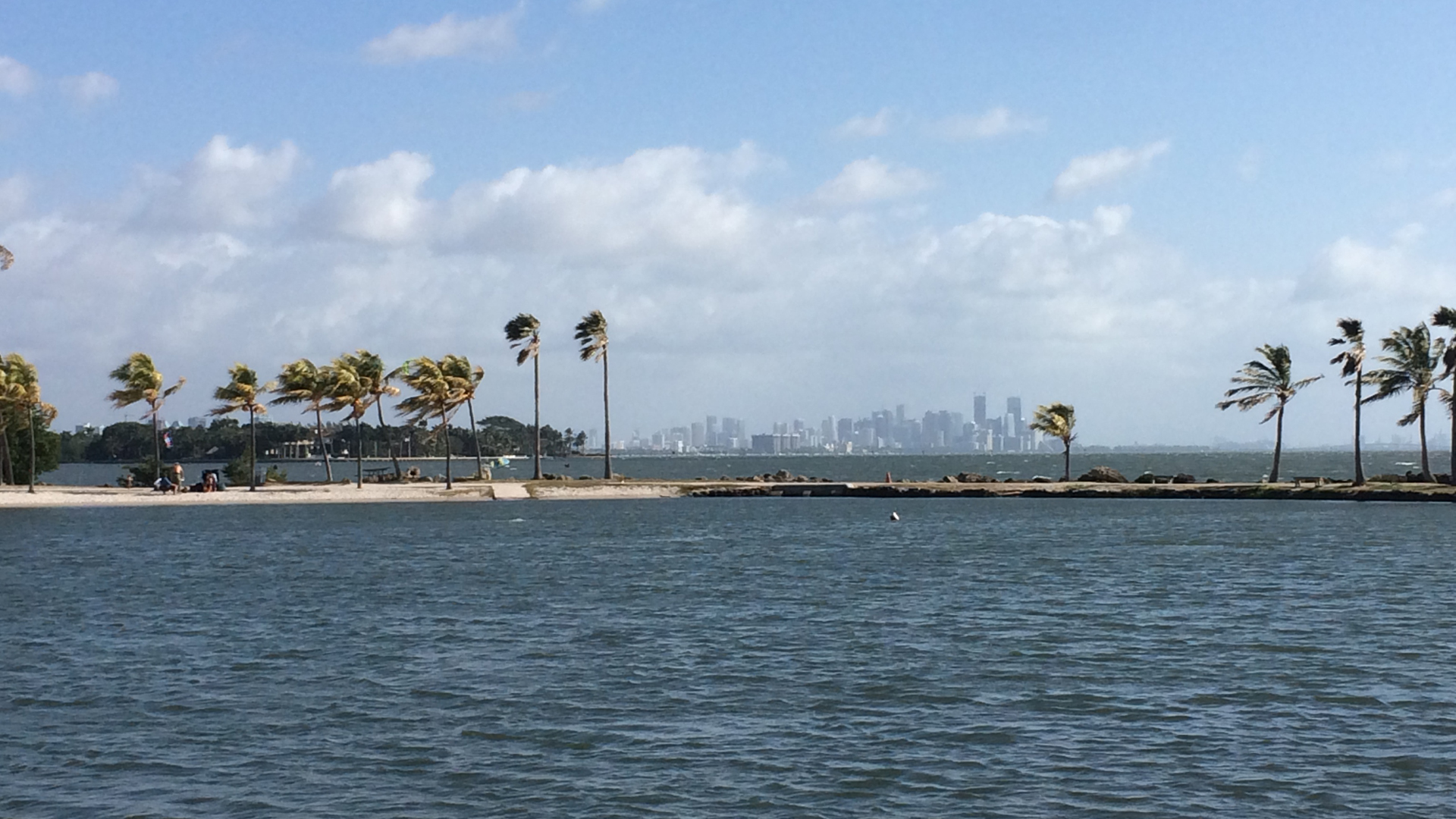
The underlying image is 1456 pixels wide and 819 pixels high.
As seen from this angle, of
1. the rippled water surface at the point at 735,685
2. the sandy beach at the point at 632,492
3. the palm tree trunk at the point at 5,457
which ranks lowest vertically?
the rippled water surface at the point at 735,685

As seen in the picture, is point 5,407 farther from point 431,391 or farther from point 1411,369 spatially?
point 1411,369

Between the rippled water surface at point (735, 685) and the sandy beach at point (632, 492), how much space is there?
31.7 meters

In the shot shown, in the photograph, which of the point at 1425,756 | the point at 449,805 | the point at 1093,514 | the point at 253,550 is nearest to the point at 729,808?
the point at 449,805

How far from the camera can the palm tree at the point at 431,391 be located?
10025 centimetres

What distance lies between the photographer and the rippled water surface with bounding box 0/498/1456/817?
1720 centimetres

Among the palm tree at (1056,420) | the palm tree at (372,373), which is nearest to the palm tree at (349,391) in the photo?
the palm tree at (372,373)

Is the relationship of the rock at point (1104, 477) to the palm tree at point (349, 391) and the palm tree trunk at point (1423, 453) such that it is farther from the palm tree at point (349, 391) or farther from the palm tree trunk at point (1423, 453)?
the palm tree at point (349, 391)

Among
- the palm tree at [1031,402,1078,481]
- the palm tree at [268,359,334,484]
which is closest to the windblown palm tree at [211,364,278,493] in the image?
the palm tree at [268,359,334,484]

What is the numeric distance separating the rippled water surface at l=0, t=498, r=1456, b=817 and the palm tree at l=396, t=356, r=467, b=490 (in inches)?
1931

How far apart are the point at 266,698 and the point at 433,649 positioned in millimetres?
5672

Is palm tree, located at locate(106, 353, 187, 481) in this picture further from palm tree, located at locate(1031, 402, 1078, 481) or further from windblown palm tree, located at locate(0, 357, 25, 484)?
palm tree, located at locate(1031, 402, 1078, 481)

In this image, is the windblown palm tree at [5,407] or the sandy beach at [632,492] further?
the windblown palm tree at [5,407]

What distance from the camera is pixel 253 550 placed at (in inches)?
2216

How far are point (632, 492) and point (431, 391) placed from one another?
60.2 feet
